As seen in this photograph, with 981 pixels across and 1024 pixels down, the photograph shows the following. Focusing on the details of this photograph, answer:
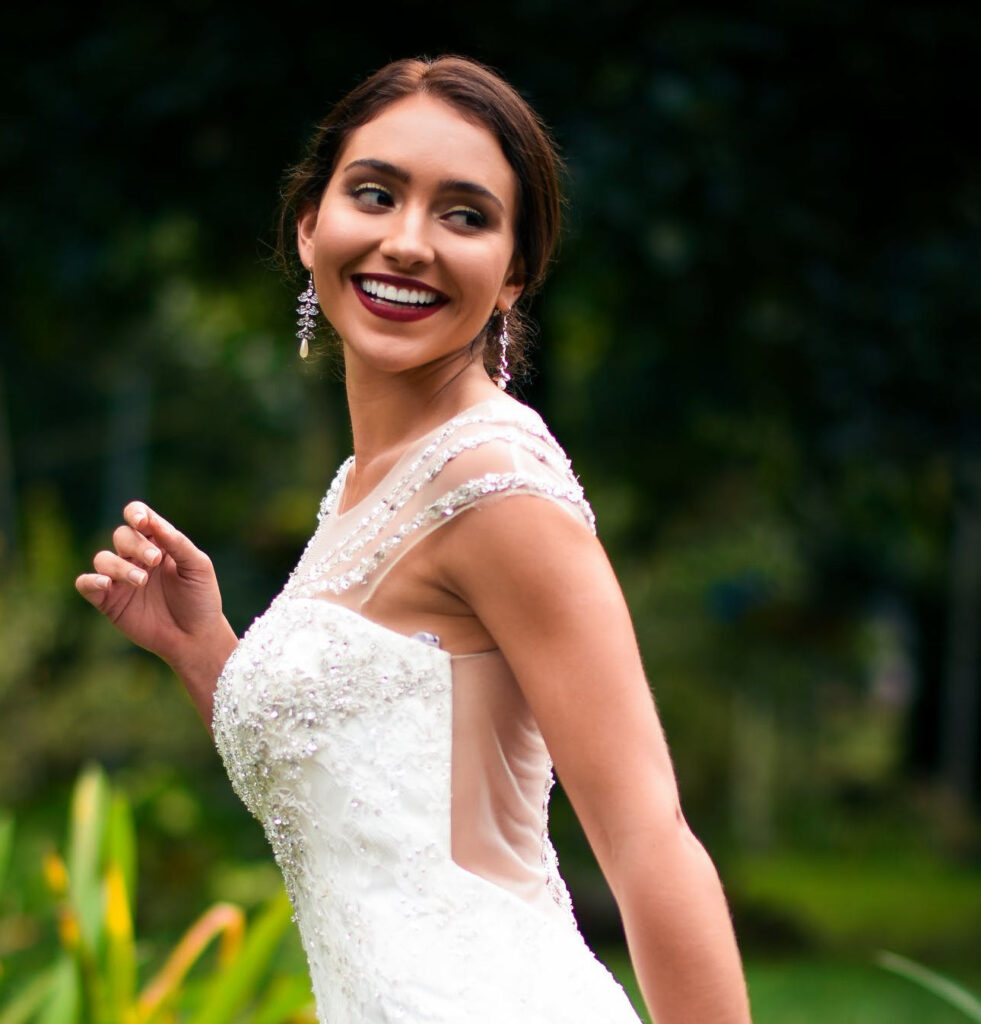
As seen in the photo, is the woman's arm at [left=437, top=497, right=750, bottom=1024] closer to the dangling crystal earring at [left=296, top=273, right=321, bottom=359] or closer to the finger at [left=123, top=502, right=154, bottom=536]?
the finger at [left=123, top=502, right=154, bottom=536]

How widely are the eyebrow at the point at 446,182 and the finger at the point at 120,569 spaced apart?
1.75ft

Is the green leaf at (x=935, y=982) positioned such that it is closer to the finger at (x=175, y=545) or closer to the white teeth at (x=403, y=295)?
the finger at (x=175, y=545)

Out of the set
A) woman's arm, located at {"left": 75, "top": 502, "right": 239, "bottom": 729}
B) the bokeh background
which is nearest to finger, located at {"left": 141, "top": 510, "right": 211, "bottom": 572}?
woman's arm, located at {"left": 75, "top": 502, "right": 239, "bottom": 729}

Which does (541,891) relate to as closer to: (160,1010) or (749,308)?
(160,1010)

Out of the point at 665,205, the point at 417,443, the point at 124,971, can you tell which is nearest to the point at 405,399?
the point at 417,443

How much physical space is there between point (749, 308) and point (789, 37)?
1.15 metres

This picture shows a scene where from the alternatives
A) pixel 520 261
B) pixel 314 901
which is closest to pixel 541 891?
pixel 314 901

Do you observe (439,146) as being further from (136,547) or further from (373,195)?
(136,547)

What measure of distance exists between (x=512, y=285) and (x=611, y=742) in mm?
636

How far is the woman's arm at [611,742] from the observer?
1.39 m

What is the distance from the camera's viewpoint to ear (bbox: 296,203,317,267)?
1.93 metres

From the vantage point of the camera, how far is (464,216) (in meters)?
1.63

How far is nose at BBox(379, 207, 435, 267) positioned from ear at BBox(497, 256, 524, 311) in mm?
187

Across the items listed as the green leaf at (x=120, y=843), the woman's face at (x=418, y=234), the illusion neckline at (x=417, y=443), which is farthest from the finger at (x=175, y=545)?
the green leaf at (x=120, y=843)
